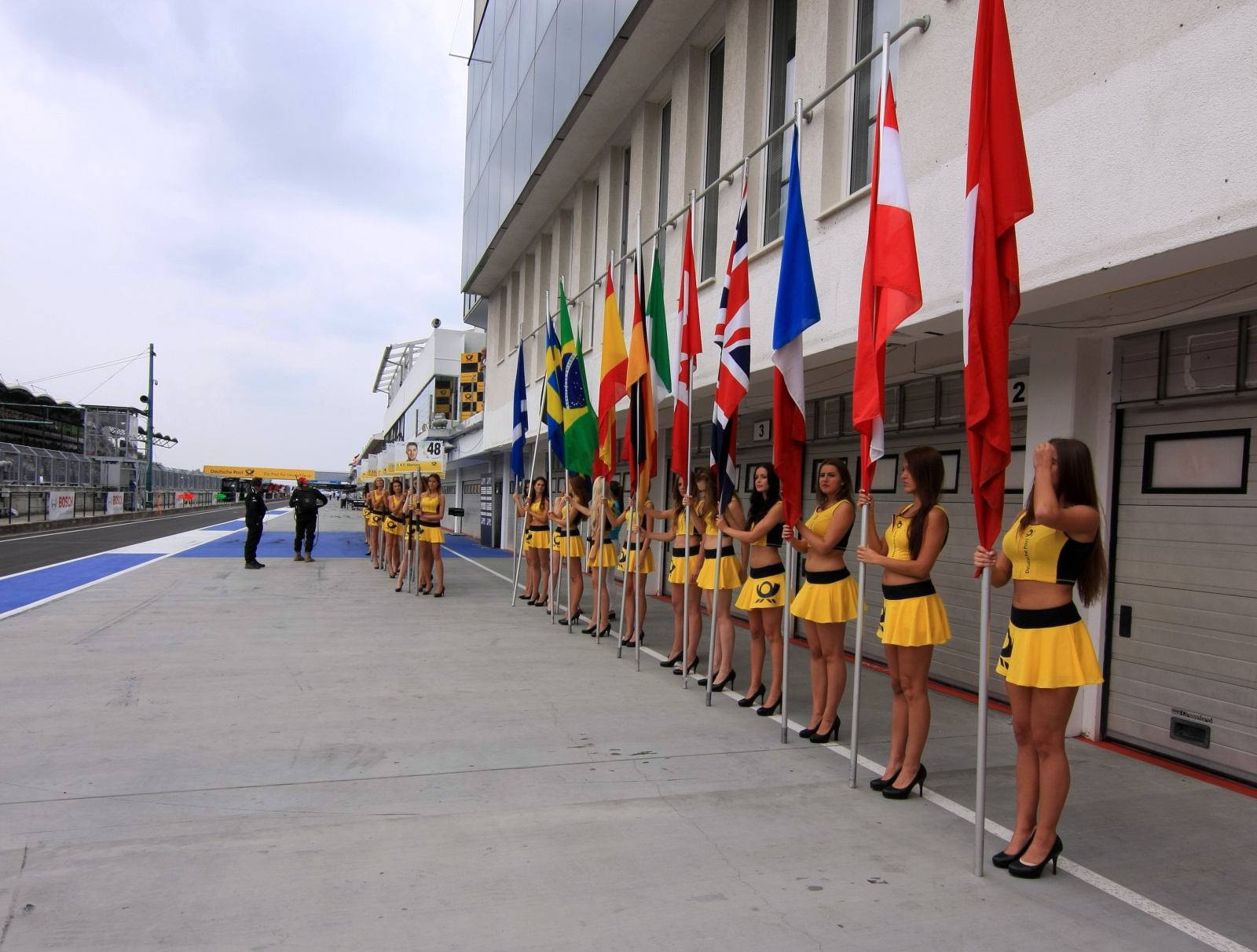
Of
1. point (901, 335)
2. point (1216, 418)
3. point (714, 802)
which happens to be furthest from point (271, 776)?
point (1216, 418)

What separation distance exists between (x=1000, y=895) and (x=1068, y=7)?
4.87 meters

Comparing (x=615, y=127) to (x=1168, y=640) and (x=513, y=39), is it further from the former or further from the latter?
(x=1168, y=640)

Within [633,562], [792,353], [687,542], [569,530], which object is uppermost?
[792,353]

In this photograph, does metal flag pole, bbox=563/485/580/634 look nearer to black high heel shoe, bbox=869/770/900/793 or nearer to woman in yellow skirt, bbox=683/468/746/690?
woman in yellow skirt, bbox=683/468/746/690

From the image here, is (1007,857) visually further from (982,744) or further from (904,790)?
(904,790)

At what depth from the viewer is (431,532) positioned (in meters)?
13.4

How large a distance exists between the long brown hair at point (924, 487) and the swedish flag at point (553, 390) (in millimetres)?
6491

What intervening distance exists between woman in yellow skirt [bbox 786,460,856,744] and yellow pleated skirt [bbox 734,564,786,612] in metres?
0.64

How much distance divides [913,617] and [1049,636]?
97 cm

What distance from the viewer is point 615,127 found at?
14102 mm

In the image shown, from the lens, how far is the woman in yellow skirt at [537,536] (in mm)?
12008

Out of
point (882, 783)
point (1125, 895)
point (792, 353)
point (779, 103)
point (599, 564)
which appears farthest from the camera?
point (599, 564)

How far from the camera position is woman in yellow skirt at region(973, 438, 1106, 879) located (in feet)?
11.7

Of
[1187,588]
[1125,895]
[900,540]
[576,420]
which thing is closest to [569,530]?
[576,420]
